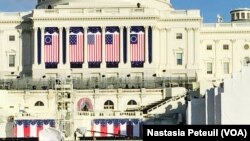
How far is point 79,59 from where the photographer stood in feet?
438

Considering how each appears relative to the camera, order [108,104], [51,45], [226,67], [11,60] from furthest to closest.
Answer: [226,67] → [11,60] → [51,45] → [108,104]

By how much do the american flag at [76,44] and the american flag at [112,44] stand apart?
382cm

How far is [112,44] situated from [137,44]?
12.1ft

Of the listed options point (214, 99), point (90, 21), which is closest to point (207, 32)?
point (90, 21)

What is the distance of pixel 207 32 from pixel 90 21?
19722mm

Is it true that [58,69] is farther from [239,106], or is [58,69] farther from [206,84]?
[239,106]

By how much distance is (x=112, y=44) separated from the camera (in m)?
134

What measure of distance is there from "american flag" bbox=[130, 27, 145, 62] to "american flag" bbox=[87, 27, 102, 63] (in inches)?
186

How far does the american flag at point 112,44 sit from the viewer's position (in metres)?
134

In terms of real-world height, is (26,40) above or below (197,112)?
above

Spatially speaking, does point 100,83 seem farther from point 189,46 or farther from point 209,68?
point 209,68

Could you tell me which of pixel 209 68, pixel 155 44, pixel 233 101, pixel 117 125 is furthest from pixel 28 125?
pixel 209 68

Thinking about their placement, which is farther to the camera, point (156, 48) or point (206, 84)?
point (156, 48)

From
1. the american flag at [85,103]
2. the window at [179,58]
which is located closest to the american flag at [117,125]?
the american flag at [85,103]
